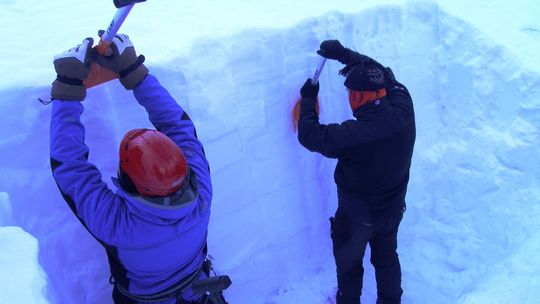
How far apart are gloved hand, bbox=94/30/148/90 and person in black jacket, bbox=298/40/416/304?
86cm

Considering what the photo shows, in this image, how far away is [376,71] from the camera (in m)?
2.20

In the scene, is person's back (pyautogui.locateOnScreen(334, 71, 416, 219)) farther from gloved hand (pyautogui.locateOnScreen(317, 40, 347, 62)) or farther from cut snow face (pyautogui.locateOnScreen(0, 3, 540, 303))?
cut snow face (pyautogui.locateOnScreen(0, 3, 540, 303))

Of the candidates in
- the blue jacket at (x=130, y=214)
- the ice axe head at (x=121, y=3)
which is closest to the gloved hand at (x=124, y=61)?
the blue jacket at (x=130, y=214)

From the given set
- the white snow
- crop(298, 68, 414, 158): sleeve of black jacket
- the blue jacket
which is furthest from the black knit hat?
the white snow

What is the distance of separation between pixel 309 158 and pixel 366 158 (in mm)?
722

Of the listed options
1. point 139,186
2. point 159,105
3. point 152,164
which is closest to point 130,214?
point 139,186

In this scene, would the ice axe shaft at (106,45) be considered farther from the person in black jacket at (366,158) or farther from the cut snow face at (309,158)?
the person in black jacket at (366,158)

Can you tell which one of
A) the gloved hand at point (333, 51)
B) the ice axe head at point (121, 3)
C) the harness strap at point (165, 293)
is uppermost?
the ice axe head at point (121, 3)

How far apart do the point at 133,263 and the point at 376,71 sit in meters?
1.43

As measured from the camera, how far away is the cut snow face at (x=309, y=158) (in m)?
1.98

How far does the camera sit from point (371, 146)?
2188 mm

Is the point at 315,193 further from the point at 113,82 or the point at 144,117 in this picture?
the point at 113,82

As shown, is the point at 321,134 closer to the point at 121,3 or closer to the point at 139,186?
the point at 139,186

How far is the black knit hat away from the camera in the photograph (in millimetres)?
2152
